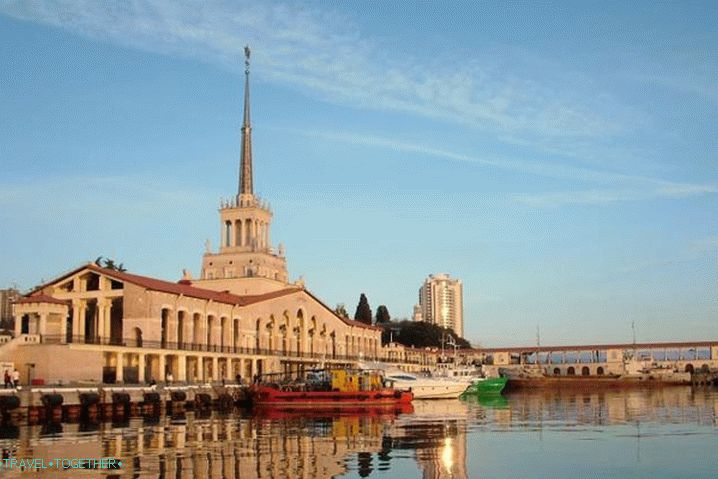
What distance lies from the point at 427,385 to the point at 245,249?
35.3 metres

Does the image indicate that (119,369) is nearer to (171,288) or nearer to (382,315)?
(171,288)

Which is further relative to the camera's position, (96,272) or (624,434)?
(96,272)

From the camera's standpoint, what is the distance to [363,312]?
16725 cm

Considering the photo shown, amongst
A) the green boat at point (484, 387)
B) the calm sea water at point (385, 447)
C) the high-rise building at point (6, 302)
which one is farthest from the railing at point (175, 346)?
the high-rise building at point (6, 302)

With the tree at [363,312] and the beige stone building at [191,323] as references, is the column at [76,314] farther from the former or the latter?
the tree at [363,312]

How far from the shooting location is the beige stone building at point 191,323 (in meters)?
61.7

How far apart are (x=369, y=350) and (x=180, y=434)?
83.0m

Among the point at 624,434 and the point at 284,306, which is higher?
the point at 284,306

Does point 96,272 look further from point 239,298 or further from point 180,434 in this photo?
point 180,434

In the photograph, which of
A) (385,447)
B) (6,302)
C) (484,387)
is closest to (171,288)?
(484,387)

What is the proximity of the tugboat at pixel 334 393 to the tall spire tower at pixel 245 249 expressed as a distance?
35.8m

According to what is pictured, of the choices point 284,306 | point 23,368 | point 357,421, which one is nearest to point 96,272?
point 23,368

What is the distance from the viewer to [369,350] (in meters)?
120

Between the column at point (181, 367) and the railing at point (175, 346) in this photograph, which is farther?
the column at point (181, 367)
